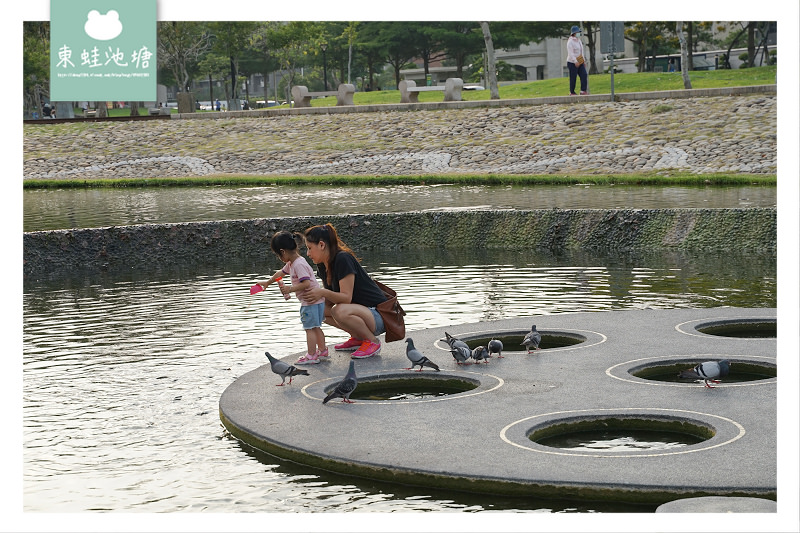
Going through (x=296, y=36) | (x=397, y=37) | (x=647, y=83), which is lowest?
(x=647, y=83)

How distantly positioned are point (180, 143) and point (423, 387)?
3133 centimetres

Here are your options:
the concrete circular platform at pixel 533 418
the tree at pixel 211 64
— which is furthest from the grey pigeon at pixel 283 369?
the tree at pixel 211 64

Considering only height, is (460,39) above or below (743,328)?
above

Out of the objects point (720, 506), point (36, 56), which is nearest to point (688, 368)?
point (720, 506)

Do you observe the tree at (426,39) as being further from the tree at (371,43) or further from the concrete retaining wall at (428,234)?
the concrete retaining wall at (428,234)

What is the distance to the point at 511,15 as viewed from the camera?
5125 mm

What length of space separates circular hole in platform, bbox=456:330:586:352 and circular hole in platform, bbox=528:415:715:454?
9.29 feet

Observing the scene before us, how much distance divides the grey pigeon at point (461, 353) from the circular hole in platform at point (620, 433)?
5.71ft

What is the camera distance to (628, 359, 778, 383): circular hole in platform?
900cm

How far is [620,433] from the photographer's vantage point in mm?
7605

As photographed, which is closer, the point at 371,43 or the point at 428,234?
the point at 428,234

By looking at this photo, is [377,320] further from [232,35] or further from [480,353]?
[232,35]

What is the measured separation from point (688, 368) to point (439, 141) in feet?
84.9

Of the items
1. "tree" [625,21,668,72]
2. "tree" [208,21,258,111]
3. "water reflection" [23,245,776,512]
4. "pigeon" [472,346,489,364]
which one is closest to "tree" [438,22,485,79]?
"tree" [625,21,668,72]
